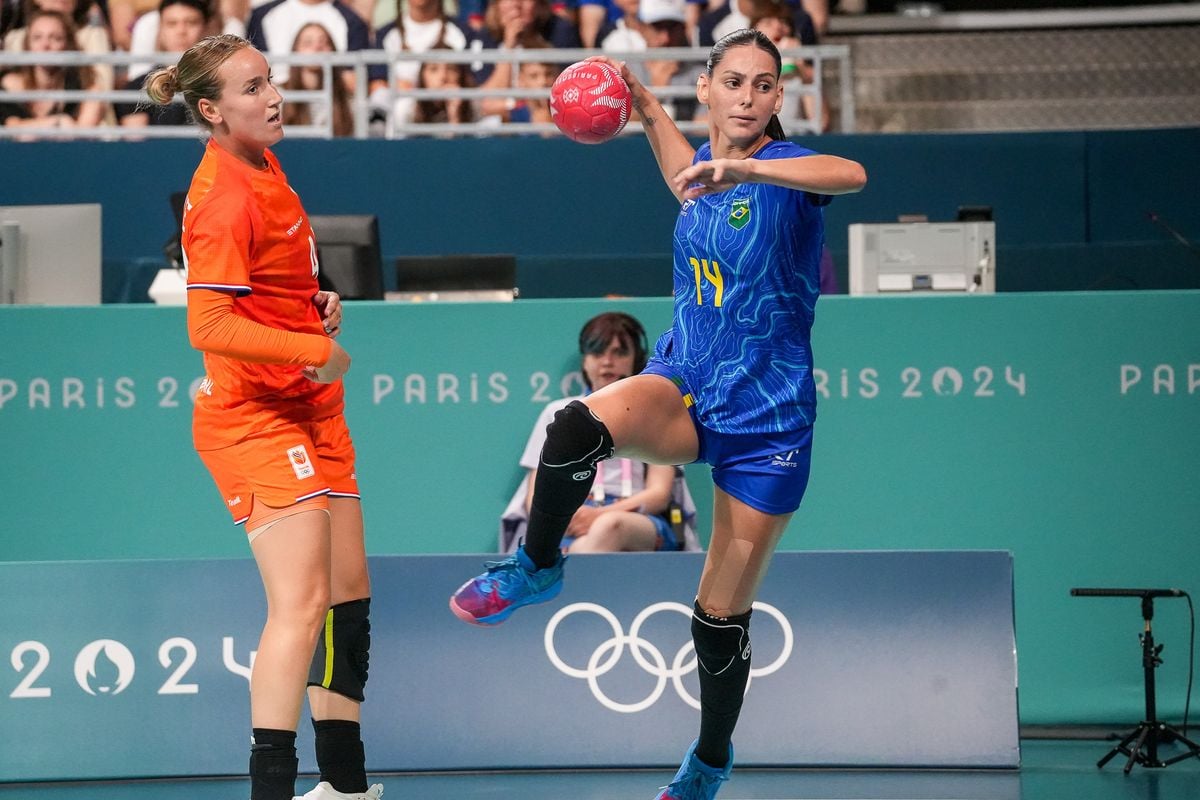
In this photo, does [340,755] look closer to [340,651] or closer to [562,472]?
[340,651]

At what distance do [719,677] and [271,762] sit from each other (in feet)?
3.83

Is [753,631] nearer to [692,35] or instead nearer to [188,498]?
[188,498]

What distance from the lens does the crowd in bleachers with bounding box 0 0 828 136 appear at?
31.6 ft

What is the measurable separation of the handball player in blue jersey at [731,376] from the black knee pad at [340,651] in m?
0.43

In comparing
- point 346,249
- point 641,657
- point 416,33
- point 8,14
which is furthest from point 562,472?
point 8,14

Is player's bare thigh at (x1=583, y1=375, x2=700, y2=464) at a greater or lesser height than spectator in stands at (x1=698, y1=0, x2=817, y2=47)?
lesser

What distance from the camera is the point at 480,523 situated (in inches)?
229

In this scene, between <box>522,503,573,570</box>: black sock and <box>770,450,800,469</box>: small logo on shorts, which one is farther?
<box>770,450,800,469</box>: small logo on shorts

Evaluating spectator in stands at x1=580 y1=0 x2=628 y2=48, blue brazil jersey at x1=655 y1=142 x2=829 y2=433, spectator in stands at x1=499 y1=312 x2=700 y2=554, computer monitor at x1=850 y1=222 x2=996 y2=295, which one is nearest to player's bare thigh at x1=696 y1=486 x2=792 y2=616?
blue brazil jersey at x1=655 y1=142 x2=829 y2=433

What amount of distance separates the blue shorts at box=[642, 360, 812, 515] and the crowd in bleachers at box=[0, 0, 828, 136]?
618 centimetres

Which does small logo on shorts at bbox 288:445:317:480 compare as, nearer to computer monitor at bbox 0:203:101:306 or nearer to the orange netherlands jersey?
the orange netherlands jersey

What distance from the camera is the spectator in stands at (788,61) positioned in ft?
30.9

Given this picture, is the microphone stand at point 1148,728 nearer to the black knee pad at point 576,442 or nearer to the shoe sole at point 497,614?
the shoe sole at point 497,614

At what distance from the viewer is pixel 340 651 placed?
3852 mm
